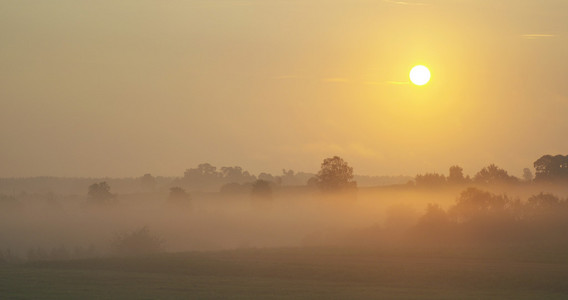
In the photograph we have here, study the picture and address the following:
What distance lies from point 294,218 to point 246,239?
821 inches

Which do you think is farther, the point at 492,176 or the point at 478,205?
the point at 492,176

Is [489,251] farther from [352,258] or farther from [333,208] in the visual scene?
[333,208]

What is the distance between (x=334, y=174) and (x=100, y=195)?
53.2 meters

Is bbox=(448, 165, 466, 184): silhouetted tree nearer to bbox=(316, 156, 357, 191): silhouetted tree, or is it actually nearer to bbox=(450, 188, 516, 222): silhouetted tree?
bbox=(316, 156, 357, 191): silhouetted tree

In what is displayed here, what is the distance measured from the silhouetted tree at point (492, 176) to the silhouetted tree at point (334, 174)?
32.1 metres

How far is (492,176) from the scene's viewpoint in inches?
7456

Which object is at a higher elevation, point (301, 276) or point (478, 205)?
point (478, 205)

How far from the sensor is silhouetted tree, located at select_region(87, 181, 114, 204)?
613 feet

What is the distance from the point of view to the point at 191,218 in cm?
15925

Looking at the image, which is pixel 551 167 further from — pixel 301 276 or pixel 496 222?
pixel 301 276

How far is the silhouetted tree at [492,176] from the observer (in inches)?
7332

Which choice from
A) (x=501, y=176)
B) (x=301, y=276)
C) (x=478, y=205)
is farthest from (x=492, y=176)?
(x=301, y=276)

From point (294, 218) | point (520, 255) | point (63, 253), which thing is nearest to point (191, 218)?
point (294, 218)

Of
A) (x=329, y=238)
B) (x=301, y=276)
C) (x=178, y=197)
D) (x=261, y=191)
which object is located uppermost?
(x=261, y=191)
